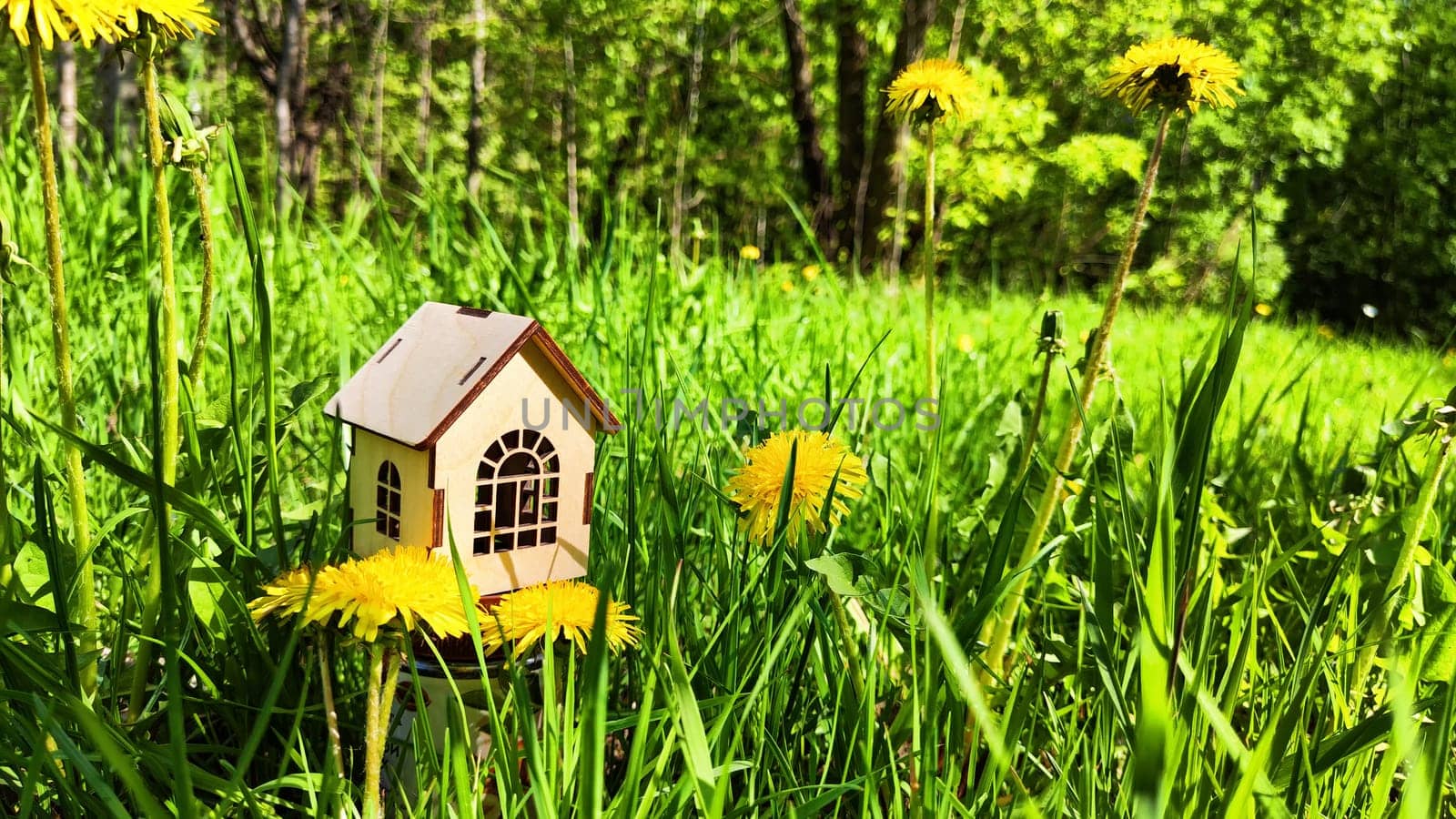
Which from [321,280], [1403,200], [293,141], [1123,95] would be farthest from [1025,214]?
[1123,95]

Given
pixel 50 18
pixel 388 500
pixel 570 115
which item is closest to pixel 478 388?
pixel 388 500

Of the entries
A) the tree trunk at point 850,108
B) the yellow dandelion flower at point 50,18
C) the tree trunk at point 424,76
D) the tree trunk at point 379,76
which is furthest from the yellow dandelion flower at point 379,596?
the tree trunk at point 379,76

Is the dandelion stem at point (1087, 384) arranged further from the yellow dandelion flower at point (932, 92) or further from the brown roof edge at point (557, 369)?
the brown roof edge at point (557, 369)

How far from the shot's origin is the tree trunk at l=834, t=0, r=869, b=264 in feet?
25.3

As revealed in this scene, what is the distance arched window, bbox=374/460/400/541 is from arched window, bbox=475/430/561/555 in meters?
0.07

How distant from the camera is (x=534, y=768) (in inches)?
21.7

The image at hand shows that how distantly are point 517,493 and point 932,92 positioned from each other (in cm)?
67

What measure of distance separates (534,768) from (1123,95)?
0.80m

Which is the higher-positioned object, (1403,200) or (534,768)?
(1403,200)

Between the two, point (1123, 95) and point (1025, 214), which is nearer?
point (1123, 95)

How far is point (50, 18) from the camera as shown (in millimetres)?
613

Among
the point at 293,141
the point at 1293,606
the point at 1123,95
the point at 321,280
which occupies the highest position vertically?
the point at 293,141

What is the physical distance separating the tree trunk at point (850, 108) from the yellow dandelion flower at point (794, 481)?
6.93 m

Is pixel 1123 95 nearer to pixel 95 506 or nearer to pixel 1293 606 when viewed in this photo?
pixel 1293 606
